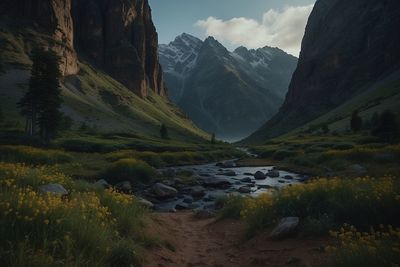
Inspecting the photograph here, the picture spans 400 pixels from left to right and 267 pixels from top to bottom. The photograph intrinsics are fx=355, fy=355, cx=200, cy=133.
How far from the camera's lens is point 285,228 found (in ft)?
36.6

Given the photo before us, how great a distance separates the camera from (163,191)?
1135 inches

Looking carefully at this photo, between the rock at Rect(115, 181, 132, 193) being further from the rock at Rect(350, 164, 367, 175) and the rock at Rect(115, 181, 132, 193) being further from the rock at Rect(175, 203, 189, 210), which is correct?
the rock at Rect(350, 164, 367, 175)

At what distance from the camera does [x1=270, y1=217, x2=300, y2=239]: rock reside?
36.5 ft

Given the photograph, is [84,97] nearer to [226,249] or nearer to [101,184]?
[101,184]

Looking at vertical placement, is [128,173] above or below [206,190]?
above

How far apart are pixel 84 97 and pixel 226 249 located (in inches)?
5449

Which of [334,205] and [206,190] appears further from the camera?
[206,190]

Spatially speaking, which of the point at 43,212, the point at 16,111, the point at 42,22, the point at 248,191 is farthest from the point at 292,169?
the point at 42,22

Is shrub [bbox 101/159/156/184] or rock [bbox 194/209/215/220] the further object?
shrub [bbox 101/159/156/184]

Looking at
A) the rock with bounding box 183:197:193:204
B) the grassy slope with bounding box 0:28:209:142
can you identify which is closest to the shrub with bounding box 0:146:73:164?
the rock with bounding box 183:197:193:204

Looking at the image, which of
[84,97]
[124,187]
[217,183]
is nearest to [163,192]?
[124,187]

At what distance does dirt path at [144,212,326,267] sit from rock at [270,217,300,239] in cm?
24

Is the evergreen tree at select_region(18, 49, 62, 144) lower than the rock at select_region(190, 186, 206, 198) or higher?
higher

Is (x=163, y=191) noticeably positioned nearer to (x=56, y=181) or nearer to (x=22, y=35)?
(x=56, y=181)
